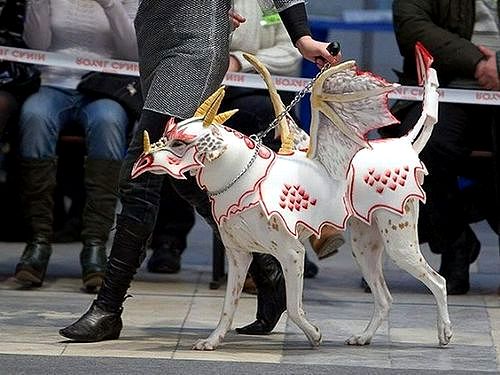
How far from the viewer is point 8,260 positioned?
27.7 ft

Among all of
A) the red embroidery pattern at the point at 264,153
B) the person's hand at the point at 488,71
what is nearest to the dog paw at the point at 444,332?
the red embroidery pattern at the point at 264,153

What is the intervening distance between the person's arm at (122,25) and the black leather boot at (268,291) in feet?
5.87

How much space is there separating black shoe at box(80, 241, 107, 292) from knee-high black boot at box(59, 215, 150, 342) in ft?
4.07

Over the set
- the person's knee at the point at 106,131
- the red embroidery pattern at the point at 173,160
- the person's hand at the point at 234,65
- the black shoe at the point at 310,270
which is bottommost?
the black shoe at the point at 310,270

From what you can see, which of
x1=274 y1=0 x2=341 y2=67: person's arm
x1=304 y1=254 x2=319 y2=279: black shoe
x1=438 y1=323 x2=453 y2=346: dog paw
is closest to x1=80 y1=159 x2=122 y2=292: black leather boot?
x1=304 y1=254 x2=319 y2=279: black shoe

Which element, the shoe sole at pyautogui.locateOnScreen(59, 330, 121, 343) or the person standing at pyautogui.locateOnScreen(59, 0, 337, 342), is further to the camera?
the shoe sole at pyautogui.locateOnScreen(59, 330, 121, 343)

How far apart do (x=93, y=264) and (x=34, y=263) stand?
0.29 metres

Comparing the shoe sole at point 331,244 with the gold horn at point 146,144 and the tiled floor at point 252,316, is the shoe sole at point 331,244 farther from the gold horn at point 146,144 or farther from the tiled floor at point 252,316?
the gold horn at point 146,144

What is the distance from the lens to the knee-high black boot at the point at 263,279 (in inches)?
252

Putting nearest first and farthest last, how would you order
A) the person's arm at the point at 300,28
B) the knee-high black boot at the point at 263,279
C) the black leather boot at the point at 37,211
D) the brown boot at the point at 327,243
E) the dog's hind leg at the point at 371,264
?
the person's arm at the point at 300,28, the dog's hind leg at the point at 371,264, the knee-high black boot at the point at 263,279, the brown boot at the point at 327,243, the black leather boot at the point at 37,211

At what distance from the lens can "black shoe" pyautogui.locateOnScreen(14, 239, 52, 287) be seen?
7.56 m

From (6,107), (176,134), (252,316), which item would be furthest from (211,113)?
(6,107)

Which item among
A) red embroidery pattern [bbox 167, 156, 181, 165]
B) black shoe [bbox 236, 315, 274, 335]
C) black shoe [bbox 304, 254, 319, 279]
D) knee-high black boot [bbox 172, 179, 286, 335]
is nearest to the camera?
red embroidery pattern [bbox 167, 156, 181, 165]

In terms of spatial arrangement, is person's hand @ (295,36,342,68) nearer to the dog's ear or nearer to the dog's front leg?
the dog's ear
